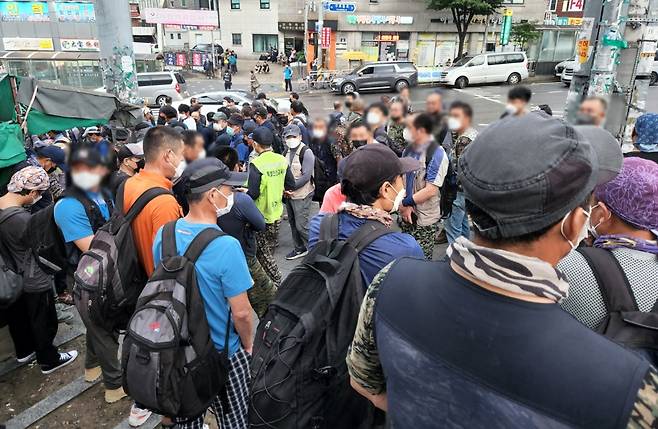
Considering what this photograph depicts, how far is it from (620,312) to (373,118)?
285cm

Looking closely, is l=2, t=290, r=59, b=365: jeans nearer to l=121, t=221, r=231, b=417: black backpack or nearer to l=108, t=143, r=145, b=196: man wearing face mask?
l=108, t=143, r=145, b=196: man wearing face mask

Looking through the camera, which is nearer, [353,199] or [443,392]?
[443,392]

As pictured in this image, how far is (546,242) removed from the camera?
977 mm

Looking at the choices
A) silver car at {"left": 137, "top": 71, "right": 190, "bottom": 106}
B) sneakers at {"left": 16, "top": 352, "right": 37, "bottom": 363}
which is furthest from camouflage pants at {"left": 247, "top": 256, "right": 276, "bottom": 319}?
silver car at {"left": 137, "top": 71, "right": 190, "bottom": 106}

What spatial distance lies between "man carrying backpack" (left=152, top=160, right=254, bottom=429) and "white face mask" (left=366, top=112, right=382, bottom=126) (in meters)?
1.78

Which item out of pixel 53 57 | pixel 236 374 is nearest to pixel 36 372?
pixel 236 374

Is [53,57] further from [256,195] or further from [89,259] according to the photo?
[89,259]

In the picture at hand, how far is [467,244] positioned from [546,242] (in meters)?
0.17

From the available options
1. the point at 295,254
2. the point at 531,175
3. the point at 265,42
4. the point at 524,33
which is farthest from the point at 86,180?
the point at 265,42

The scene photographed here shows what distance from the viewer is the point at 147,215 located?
105 inches

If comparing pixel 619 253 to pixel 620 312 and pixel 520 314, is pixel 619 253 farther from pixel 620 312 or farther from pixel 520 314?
pixel 520 314

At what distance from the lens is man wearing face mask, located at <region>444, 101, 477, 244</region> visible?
8.00ft

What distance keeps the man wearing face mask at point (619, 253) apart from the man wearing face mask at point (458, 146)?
44cm

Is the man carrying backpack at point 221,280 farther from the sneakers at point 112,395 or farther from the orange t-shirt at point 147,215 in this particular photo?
the sneakers at point 112,395
